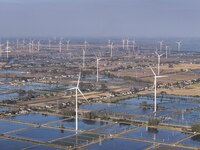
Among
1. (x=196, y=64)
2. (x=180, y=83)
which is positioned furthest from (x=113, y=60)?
(x=180, y=83)

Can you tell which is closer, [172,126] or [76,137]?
[76,137]

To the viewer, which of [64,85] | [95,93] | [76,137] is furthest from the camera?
[64,85]

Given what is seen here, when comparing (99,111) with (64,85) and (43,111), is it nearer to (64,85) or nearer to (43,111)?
(43,111)

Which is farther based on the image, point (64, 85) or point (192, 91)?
point (64, 85)

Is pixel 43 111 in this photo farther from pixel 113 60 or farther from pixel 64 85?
pixel 113 60

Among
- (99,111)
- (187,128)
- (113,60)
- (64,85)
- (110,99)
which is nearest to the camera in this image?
(187,128)

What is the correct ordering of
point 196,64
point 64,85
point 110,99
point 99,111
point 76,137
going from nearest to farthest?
1. point 76,137
2. point 99,111
3. point 110,99
4. point 64,85
5. point 196,64

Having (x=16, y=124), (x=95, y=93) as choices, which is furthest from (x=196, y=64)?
(x=16, y=124)

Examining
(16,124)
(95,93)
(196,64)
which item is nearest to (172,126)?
(16,124)

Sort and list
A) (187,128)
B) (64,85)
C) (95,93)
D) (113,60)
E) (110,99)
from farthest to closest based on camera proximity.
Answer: (113,60), (64,85), (95,93), (110,99), (187,128)
